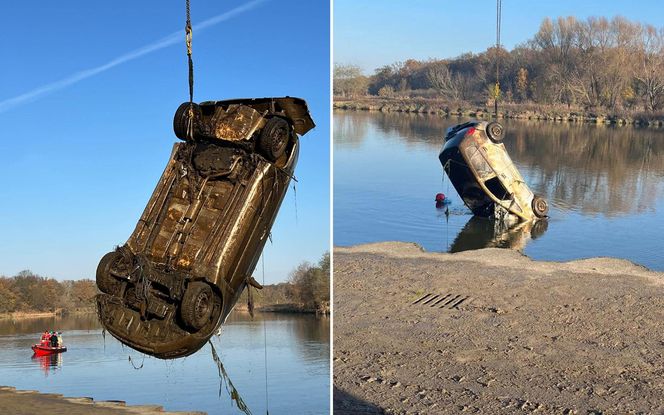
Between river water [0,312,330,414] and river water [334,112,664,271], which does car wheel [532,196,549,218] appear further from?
river water [0,312,330,414]

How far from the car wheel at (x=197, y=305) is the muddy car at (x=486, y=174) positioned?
16.2m

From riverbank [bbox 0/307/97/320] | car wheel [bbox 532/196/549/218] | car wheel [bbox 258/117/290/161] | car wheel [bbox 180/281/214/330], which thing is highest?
car wheel [bbox 258/117/290/161]

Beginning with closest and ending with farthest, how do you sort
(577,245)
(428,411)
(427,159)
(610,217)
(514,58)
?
1. (428,411)
2. (577,245)
3. (610,217)
4. (427,159)
5. (514,58)

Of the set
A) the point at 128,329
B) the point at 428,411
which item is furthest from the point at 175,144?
the point at 428,411

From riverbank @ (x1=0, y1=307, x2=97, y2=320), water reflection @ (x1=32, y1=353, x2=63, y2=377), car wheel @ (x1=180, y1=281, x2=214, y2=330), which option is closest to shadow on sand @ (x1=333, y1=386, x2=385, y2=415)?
car wheel @ (x1=180, y1=281, x2=214, y2=330)

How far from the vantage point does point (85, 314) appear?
73062mm

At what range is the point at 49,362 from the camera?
1275 inches

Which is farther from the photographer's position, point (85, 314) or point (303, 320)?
point (85, 314)

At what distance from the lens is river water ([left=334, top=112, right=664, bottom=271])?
19.3 metres

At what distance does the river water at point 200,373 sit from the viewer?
20.7 m

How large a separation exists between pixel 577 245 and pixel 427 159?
16.1 metres

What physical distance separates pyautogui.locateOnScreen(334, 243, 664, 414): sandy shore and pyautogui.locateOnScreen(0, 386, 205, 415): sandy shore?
6002 millimetres

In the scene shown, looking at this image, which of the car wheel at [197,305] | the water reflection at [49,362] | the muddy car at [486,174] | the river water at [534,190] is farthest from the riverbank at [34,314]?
the car wheel at [197,305]

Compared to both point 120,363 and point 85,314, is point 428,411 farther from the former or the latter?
point 85,314
